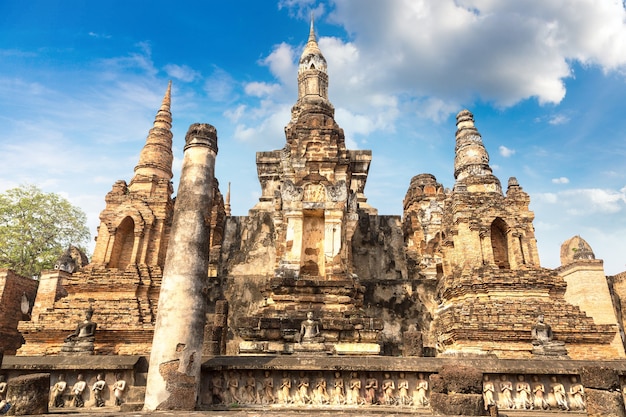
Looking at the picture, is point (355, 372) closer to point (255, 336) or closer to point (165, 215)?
point (255, 336)

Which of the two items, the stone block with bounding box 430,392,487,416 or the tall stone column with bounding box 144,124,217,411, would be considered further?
the tall stone column with bounding box 144,124,217,411

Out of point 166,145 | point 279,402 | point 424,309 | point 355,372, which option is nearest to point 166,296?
point 279,402

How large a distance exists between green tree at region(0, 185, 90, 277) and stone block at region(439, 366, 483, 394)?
96.0 feet

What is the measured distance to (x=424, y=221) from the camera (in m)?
21.2

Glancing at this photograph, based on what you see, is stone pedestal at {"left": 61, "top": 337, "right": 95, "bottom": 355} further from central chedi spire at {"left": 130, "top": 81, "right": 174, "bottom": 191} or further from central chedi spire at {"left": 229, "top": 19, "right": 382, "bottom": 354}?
central chedi spire at {"left": 130, "top": 81, "right": 174, "bottom": 191}

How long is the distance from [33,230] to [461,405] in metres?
31.2

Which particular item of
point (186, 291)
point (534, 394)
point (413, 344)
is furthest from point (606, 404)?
point (186, 291)

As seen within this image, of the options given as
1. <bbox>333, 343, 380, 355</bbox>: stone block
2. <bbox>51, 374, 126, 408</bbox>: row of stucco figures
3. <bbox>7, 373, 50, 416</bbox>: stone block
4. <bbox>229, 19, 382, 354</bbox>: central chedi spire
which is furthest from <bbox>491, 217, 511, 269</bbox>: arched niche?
<bbox>7, 373, 50, 416</bbox>: stone block

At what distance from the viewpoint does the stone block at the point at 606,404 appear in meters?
6.49

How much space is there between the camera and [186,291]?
7.75m

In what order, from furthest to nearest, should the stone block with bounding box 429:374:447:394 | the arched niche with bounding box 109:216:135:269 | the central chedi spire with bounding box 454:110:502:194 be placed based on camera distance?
the arched niche with bounding box 109:216:135:269 < the central chedi spire with bounding box 454:110:502:194 < the stone block with bounding box 429:374:447:394

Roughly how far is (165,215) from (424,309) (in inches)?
435

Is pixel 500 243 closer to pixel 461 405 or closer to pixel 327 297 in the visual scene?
pixel 327 297

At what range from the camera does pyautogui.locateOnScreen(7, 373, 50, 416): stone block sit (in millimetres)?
6531
